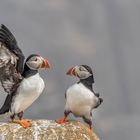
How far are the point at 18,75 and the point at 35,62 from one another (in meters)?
0.48

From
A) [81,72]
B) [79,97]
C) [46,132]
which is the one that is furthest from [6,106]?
[81,72]

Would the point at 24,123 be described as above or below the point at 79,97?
below

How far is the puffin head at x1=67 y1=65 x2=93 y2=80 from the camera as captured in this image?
11859 millimetres

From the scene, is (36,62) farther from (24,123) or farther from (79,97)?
(24,123)

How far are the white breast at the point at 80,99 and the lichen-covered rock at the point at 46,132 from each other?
367mm

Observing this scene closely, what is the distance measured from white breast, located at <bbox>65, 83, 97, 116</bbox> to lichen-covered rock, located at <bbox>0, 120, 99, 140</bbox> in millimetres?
367

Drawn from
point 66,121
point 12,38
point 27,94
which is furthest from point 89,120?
point 12,38

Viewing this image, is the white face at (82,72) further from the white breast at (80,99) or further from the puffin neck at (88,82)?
the white breast at (80,99)

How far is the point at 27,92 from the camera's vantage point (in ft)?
38.0

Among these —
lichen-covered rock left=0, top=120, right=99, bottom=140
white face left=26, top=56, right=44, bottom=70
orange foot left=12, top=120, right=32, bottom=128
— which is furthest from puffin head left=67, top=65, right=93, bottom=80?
orange foot left=12, top=120, right=32, bottom=128

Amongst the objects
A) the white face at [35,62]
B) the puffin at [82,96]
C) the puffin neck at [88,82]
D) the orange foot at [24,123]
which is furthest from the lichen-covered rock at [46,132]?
the white face at [35,62]

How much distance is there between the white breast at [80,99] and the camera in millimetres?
11578

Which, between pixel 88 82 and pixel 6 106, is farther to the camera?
pixel 6 106

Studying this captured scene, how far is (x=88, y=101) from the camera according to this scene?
38.2 feet
